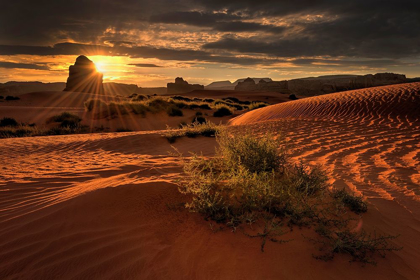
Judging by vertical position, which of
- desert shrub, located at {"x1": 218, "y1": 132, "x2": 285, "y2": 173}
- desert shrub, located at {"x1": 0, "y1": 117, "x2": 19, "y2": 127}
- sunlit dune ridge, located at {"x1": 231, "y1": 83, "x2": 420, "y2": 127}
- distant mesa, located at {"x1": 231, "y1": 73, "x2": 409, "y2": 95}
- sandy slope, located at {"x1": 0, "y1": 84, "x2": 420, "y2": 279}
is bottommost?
sandy slope, located at {"x1": 0, "y1": 84, "x2": 420, "y2": 279}

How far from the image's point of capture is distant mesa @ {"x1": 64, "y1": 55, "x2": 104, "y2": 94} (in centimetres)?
5106

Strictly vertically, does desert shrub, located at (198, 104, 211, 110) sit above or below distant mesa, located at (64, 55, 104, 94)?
below

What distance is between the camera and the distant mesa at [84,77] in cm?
5106

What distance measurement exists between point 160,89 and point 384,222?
5304 inches

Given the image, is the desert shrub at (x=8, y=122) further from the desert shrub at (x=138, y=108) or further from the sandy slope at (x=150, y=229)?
the sandy slope at (x=150, y=229)

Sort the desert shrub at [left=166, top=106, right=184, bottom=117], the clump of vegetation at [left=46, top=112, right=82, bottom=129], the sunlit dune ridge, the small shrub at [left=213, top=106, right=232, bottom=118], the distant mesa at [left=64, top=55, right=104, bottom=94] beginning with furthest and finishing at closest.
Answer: the distant mesa at [left=64, top=55, right=104, bottom=94] → the small shrub at [left=213, top=106, right=232, bottom=118] → the desert shrub at [left=166, top=106, right=184, bottom=117] → the clump of vegetation at [left=46, top=112, right=82, bottom=129] → the sunlit dune ridge

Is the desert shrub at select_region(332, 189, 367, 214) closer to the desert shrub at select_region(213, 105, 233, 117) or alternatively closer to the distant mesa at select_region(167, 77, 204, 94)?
the desert shrub at select_region(213, 105, 233, 117)

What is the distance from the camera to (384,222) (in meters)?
2.73

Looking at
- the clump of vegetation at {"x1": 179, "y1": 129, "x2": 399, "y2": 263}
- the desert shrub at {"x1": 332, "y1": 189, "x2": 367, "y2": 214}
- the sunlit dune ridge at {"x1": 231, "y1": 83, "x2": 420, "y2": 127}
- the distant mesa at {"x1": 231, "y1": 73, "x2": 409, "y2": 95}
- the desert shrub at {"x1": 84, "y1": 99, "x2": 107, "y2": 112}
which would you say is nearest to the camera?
the clump of vegetation at {"x1": 179, "y1": 129, "x2": 399, "y2": 263}

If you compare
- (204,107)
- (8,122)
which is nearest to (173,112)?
(204,107)

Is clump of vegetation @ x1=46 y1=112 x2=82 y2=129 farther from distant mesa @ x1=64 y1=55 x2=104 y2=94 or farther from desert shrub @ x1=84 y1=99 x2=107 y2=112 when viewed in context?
distant mesa @ x1=64 y1=55 x2=104 y2=94

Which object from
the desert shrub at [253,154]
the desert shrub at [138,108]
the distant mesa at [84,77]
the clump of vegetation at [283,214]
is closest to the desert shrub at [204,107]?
the desert shrub at [138,108]

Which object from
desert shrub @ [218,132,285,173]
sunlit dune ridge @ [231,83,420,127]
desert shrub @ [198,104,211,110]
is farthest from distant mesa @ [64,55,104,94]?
desert shrub @ [218,132,285,173]

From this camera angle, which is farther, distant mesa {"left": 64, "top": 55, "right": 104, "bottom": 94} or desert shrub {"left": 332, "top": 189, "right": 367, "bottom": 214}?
distant mesa {"left": 64, "top": 55, "right": 104, "bottom": 94}
